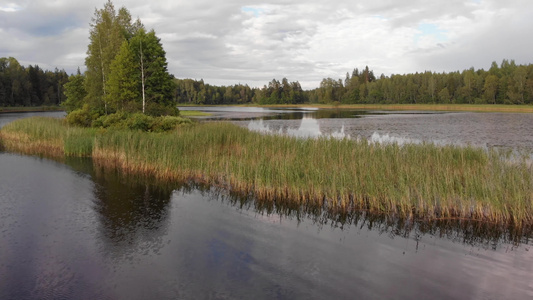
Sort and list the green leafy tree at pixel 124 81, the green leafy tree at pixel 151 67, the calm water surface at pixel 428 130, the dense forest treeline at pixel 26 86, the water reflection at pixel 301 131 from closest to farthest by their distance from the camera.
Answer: the water reflection at pixel 301 131
the calm water surface at pixel 428 130
the green leafy tree at pixel 124 81
the green leafy tree at pixel 151 67
the dense forest treeline at pixel 26 86

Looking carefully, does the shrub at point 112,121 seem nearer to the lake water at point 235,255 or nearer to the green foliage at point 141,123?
the green foliage at point 141,123

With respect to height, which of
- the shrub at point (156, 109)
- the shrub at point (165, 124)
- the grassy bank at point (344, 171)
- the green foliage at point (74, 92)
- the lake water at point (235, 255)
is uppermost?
the green foliage at point (74, 92)

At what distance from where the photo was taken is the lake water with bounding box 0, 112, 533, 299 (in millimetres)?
7414

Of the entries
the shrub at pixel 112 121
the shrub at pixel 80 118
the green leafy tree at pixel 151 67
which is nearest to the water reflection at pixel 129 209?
the shrub at pixel 112 121

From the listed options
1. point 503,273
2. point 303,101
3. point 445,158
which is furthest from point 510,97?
point 503,273

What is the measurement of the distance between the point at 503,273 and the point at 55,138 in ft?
95.8

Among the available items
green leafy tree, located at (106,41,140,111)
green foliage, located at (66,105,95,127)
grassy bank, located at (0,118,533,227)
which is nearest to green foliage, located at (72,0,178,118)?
green leafy tree, located at (106,41,140,111)

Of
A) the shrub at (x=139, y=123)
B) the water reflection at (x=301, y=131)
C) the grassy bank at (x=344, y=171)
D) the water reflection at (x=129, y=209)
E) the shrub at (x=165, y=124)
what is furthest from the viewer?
the shrub at (x=165, y=124)

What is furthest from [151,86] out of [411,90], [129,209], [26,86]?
[411,90]

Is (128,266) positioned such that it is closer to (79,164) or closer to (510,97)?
(79,164)

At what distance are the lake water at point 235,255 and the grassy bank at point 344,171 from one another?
0.94 meters

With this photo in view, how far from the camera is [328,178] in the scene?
13.2 m

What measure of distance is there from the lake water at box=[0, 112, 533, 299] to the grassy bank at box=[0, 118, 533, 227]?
94 cm

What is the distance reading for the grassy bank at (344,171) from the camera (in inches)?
434
